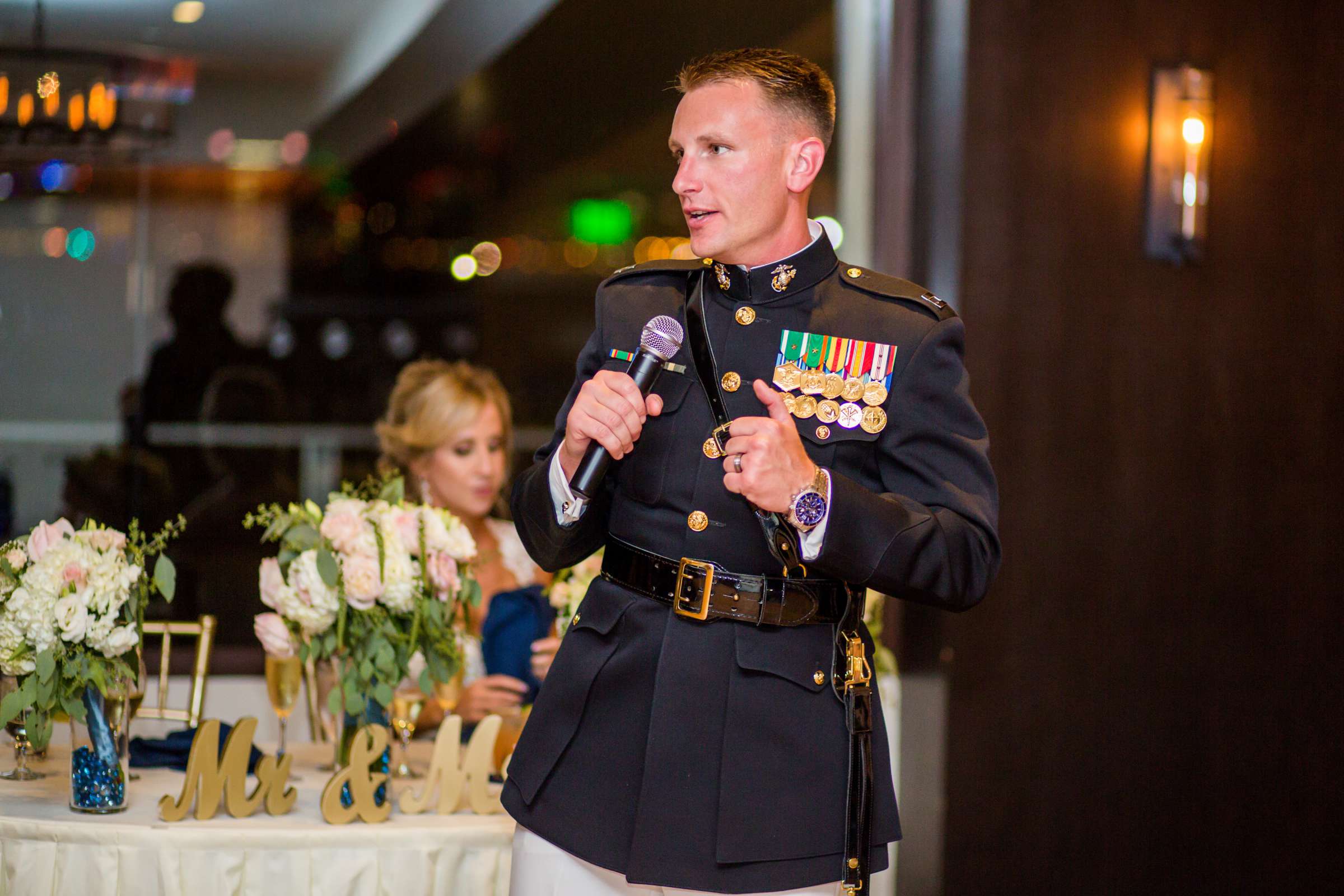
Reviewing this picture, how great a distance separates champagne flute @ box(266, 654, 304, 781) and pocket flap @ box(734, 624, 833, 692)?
3.73 feet

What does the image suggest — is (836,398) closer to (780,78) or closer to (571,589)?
(780,78)

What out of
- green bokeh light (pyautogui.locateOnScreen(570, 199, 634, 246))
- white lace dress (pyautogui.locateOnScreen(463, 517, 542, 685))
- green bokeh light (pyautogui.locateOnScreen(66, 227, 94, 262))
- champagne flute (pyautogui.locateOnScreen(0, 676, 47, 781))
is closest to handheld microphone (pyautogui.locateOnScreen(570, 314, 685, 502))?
champagne flute (pyautogui.locateOnScreen(0, 676, 47, 781))

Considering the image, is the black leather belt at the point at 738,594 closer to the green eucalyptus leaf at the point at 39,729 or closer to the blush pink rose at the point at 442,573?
the blush pink rose at the point at 442,573

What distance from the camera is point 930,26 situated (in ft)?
11.0

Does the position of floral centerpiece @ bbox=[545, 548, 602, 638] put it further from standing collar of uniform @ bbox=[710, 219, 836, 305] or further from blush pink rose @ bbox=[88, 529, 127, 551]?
standing collar of uniform @ bbox=[710, 219, 836, 305]

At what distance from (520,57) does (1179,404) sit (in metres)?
3.46

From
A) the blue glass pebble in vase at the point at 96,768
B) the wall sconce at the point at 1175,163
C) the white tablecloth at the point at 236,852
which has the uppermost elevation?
the wall sconce at the point at 1175,163

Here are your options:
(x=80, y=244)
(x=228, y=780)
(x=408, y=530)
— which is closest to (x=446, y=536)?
(x=408, y=530)

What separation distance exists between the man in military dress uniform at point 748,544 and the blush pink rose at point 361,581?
0.63m

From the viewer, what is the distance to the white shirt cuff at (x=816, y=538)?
1.43m

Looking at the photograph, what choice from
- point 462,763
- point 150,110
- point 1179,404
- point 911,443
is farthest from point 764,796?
point 150,110

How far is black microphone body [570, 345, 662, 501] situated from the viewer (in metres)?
1.46

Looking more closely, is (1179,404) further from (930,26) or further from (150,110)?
(150,110)

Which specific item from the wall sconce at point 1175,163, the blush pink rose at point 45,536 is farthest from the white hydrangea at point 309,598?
the wall sconce at point 1175,163
